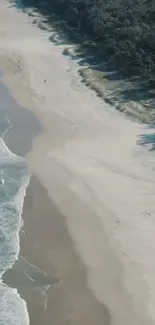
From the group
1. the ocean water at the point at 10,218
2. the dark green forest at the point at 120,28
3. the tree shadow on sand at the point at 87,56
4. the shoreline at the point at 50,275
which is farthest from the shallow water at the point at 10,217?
the dark green forest at the point at 120,28

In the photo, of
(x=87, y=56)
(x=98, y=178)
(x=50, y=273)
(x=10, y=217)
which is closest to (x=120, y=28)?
(x=87, y=56)

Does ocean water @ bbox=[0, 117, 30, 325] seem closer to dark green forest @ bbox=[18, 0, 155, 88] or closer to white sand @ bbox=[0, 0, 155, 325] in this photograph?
Answer: white sand @ bbox=[0, 0, 155, 325]

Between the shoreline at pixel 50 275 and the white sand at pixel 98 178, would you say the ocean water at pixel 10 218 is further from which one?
the white sand at pixel 98 178

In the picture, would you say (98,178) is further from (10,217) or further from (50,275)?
(50,275)

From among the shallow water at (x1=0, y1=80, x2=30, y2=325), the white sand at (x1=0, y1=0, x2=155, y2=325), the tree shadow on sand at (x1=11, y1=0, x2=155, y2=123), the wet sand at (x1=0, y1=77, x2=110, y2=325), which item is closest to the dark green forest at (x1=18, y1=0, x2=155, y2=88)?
the tree shadow on sand at (x1=11, y1=0, x2=155, y2=123)

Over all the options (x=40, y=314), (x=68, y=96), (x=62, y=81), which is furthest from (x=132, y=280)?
(x=62, y=81)
